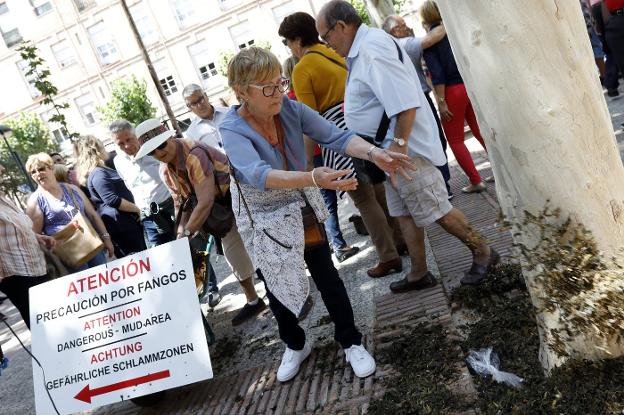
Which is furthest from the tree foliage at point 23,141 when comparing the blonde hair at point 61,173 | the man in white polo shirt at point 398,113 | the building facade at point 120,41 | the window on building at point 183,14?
the man in white polo shirt at point 398,113

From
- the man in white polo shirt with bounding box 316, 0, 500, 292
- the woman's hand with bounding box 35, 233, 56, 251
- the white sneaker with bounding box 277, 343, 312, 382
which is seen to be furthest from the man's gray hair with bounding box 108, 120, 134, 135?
the white sneaker with bounding box 277, 343, 312, 382

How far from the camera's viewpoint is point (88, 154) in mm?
5648

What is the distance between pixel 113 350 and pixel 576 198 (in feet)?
9.30

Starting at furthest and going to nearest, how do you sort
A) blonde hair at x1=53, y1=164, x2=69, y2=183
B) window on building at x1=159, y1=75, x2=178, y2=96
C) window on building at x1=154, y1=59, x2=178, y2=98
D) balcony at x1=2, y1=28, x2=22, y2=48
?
balcony at x1=2, y1=28, x2=22, y2=48 < window on building at x1=159, y1=75, x2=178, y2=96 < window on building at x1=154, y1=59, x2=178, y2=98 < blonde hair at x1=53, y1=164, x2=69, y2=183

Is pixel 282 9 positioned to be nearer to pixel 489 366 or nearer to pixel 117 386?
pixel 117 386

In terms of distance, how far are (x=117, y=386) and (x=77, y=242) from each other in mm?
2226

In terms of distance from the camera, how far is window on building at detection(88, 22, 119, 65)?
37531 mm

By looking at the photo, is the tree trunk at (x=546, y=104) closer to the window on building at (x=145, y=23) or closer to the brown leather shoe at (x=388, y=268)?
the brown leather shoe at (x=388, y=268)

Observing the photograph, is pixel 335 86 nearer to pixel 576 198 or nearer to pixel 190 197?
pixel 190 197

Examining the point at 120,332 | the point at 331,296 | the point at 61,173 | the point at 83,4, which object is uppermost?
the point at 83,4

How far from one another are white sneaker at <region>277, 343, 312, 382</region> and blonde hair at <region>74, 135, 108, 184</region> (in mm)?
3387

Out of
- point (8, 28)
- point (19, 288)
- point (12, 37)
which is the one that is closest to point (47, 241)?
point (19, 288)

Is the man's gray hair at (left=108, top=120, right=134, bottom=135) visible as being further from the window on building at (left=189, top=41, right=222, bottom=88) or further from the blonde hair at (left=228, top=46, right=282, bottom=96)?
the window on building at (left=189, top=41, right=222, bottom=88)

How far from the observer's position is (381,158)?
272cm
